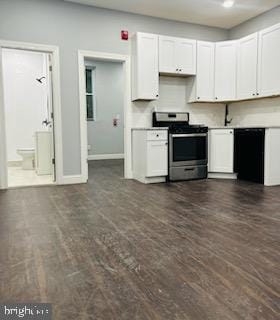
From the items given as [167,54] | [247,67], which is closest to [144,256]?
[167,54]

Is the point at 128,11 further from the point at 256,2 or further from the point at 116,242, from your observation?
the point at 116,242

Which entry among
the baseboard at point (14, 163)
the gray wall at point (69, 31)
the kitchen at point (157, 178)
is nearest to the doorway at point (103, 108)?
the baseboard at point (14, 163)

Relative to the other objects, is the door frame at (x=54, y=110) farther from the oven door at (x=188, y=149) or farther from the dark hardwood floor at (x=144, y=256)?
the oven door at (x=188, y=149)

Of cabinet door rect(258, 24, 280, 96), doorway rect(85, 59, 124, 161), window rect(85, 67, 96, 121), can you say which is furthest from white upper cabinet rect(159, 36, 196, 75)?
window rect(85, 67, 96, 121)

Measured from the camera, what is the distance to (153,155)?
446 cm

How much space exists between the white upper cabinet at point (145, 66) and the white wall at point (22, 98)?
290 cm

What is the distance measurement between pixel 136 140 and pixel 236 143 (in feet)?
5.34

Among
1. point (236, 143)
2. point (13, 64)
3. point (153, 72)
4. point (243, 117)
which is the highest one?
point (13, 64)

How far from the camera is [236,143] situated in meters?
4.66

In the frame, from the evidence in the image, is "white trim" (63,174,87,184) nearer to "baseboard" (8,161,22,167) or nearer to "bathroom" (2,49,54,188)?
"bathroom" (2,49,54,188)

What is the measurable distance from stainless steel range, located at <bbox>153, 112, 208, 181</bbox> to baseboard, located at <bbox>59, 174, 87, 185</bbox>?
1.42 meters

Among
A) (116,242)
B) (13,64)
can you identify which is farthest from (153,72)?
(13,64)

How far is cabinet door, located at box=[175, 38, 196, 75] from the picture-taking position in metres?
4.82

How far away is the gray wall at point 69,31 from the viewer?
4078 millimetres
